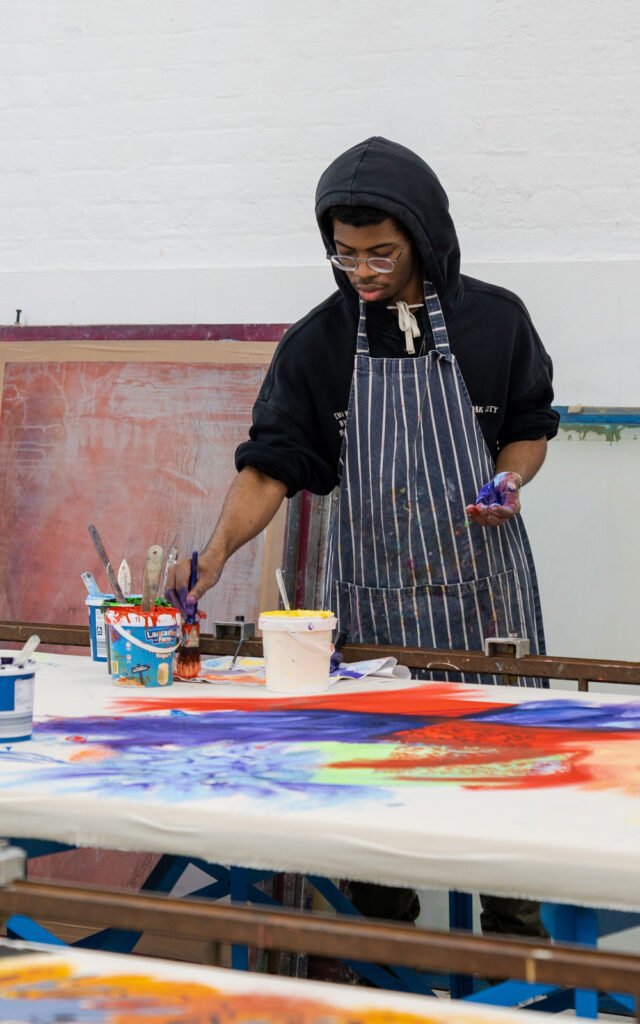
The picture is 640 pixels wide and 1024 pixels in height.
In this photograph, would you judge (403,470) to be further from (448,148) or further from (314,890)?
(448,148)

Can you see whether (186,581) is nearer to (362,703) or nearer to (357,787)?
(362,703)

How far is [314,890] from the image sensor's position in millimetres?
2521

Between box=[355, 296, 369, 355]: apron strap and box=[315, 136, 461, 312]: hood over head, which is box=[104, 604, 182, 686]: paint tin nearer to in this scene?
box=[355, 296, 369, 355]: apron strap

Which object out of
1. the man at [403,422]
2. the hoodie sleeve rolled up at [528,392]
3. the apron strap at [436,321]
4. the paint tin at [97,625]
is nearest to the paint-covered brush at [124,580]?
the paint tin at [97,625]

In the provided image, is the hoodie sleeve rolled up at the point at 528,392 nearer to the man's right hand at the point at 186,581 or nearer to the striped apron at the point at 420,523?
the striped apron at the point at 420,523

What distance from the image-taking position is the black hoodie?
228 centimetres

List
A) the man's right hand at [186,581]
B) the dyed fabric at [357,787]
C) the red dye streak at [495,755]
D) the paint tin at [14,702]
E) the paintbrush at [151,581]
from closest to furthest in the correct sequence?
the dyed fabric at [357,787] → the red dye streak at [495,755] → the paint tin at [14,702] → the paintbrush at [151,581] → the man's right hand at [186,581]

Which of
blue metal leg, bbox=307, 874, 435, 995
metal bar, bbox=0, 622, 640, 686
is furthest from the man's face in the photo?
blue metal leg, bbox=307, 874, 435, 995

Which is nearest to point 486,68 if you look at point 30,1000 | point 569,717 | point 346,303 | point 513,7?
point 513,7

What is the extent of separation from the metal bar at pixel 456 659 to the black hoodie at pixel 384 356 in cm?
47

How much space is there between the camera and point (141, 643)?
1804 millimetres

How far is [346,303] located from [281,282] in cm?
85

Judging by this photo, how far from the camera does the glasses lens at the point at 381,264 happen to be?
2164 mm

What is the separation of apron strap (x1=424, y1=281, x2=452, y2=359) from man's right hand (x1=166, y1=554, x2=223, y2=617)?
64 centimetres
